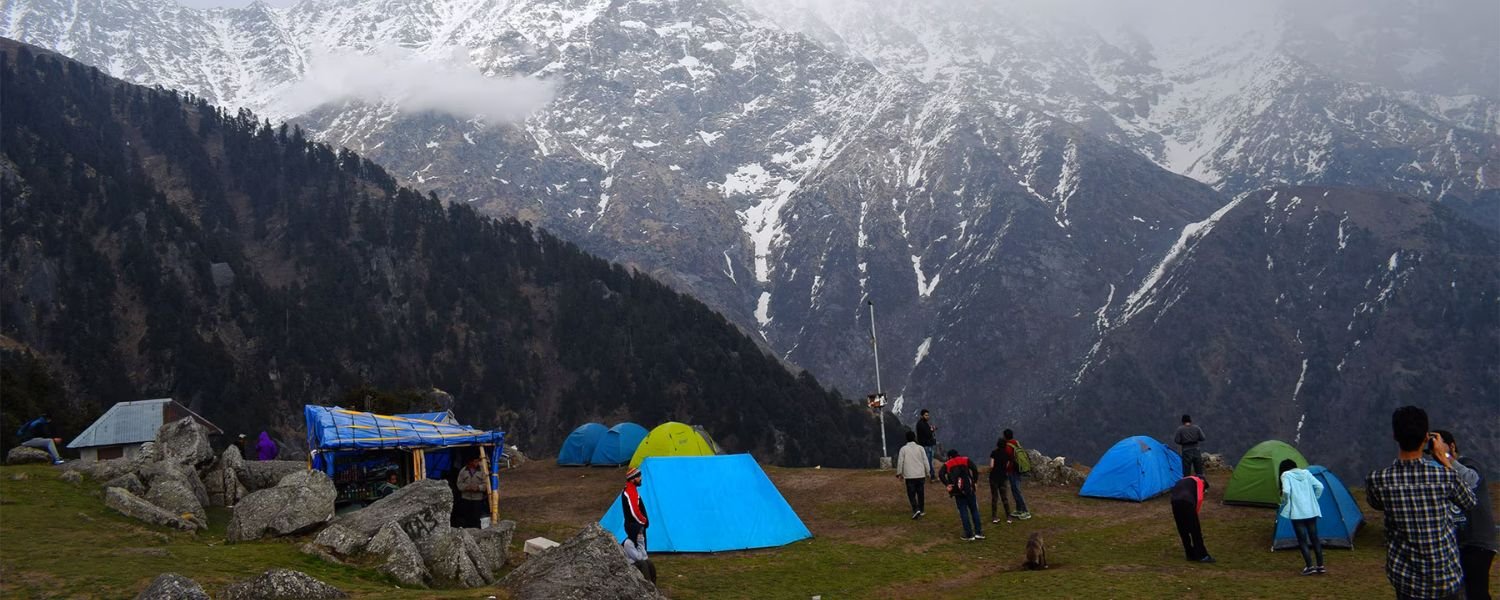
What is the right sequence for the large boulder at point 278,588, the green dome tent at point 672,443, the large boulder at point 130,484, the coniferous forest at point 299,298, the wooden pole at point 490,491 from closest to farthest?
the large boulder at point 278,588 < the large boulder at point 130,484 < the wooden pole at point 490,491 < the green dome tent at point 672,443 < the coniferous forest at point 299,298

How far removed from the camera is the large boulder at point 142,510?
19.8m

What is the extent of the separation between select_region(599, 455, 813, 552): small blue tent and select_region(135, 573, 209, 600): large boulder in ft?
34.1

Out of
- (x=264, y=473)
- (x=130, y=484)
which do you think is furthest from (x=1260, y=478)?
(x=130, y=484)

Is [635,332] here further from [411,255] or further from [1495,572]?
[1495,572]

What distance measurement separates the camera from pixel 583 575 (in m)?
12.8

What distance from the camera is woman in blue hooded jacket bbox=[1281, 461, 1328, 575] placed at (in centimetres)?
1620

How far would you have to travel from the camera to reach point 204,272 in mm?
110000

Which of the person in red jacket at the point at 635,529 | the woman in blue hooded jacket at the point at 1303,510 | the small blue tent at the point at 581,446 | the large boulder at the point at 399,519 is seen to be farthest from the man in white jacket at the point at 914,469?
the small blue tent at the point at 581,446

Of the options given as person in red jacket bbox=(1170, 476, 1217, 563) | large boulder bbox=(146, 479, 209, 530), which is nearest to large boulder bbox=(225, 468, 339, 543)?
large boulder bbox=(146, 479, 209, 530)

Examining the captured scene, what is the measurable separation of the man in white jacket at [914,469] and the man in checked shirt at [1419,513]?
15.3 metres

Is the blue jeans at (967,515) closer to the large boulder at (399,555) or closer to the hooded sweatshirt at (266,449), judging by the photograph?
the large boulder at (399,555)

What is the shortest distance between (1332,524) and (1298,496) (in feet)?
10.5

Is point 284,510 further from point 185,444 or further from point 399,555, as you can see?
point 185,444

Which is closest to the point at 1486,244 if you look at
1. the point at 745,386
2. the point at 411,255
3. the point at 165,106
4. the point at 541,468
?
the point at 745,386
